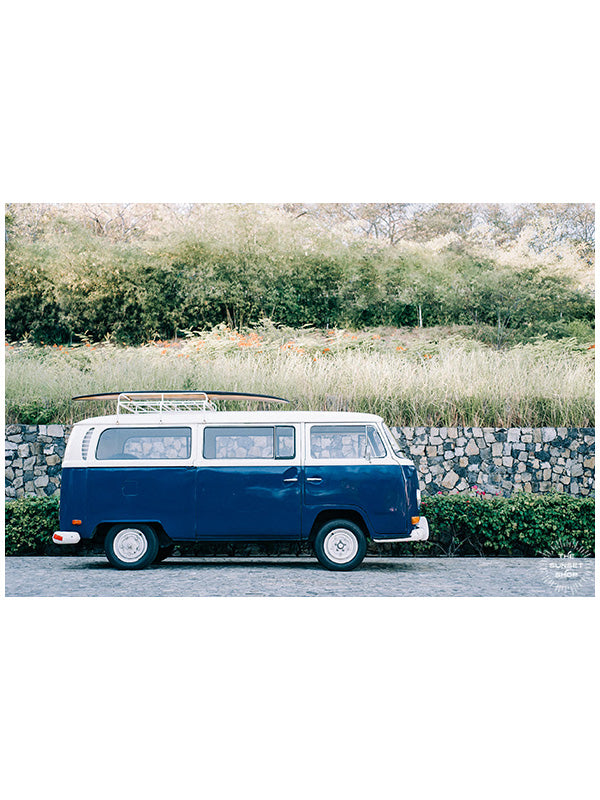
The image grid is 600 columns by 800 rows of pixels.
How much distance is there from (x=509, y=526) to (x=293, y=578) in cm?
258

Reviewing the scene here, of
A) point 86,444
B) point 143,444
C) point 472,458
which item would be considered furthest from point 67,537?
point 472,458

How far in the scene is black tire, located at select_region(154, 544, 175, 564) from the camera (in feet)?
24.1

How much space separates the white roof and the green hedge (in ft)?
4.53

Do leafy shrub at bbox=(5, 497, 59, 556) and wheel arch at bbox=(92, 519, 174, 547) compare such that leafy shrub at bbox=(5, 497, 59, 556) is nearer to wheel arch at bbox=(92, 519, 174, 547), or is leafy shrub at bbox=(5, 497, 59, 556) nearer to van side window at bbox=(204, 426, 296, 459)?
wheel arch at bbox=(92, 519, 174, 547)

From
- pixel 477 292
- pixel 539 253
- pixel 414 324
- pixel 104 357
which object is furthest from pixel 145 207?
pixel 539 253

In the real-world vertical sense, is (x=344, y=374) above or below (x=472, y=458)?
above

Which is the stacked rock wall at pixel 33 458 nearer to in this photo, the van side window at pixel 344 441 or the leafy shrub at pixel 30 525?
the leafy shrub at pixel 30 525

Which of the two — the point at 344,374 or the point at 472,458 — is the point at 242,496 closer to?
the point at 344,374

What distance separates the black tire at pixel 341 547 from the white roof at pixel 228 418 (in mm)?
1038

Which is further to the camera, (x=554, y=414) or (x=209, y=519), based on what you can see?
(x=554, y=414)

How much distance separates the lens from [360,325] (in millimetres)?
8922

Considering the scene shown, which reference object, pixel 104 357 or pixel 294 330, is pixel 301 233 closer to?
pixel 294 330

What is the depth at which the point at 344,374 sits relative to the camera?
869 centimetres
